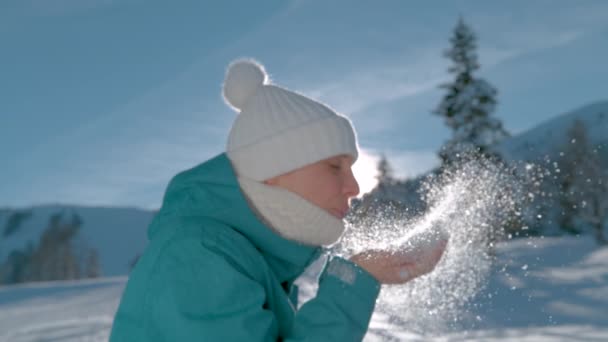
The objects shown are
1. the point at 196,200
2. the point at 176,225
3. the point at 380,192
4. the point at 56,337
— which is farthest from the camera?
the point at 56,337

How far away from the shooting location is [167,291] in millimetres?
1508

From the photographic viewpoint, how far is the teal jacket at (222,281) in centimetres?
148

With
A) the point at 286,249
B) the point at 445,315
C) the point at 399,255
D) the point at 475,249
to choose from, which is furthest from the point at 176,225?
the point at 445,315

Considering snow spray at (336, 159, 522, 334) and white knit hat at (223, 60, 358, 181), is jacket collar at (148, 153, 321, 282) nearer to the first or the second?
white knit hat at (223, 60, 358, 181)

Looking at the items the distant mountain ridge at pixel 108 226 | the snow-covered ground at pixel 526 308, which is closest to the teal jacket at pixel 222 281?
the snow-covered ground at pixel 526 308

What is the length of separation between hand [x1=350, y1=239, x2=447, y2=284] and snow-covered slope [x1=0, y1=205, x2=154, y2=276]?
381 feet

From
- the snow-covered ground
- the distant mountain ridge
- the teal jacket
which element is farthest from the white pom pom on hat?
the distant mountain ridge

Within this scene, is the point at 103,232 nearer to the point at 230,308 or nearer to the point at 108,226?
the point at 108,226

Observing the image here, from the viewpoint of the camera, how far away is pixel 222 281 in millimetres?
1510

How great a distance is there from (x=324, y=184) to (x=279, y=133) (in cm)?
22

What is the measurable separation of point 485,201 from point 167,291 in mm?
1486

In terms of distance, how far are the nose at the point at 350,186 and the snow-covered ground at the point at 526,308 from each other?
939mm

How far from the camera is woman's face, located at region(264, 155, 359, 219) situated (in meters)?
1.78

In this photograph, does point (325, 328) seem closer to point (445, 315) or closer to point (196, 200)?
point (196, 200)
